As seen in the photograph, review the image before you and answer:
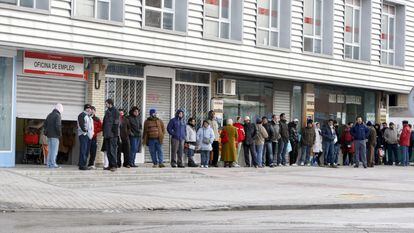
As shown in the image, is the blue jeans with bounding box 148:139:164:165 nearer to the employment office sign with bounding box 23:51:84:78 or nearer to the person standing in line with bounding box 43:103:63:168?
the employment office sign with bounding box 23:51:84:78

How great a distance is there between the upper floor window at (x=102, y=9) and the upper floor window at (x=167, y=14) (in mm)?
1394

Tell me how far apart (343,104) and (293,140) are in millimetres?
5936

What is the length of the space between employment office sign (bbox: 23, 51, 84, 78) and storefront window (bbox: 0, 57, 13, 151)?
0.52 metres

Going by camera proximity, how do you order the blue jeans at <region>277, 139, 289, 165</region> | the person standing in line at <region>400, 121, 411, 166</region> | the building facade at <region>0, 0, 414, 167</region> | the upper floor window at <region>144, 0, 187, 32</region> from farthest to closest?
the person standing in line at <region>400, 121, 411, 166</region> < the blue jeans at <region>277, 139, 289, 165</region> < the upper floor window at <region>144, 0, 187, 32</region> < the building facade at <region>0, 0, 414, 167</region>

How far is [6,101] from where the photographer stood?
837 inches

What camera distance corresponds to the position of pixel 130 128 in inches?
899

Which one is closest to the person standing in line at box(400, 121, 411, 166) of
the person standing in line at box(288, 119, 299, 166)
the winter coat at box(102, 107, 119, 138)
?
the person standing in line at box(288, 119, 299, 166)

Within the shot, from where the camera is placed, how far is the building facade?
21531 millimetres

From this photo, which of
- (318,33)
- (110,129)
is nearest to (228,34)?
(318,33)

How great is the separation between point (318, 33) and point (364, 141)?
198 inches

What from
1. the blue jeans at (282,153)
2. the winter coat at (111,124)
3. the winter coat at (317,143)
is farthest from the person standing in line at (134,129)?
the winter coat at (317,143)

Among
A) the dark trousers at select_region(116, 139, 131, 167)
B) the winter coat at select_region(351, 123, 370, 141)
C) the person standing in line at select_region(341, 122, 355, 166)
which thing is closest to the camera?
the dark trousers at select_region(116, 139, 131, 167)

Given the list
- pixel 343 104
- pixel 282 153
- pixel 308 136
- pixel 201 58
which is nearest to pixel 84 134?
pixel 201 58

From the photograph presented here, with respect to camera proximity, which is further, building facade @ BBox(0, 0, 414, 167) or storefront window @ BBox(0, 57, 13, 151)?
building facade @ BBox(0, 0, 414, 167)
